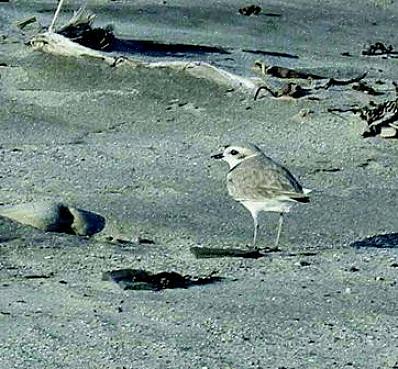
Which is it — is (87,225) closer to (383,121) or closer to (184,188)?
(184,188)

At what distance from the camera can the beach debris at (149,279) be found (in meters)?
5.89

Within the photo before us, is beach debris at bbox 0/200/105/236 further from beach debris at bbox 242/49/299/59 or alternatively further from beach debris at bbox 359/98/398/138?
beach debris at bbox 242/49/299/59

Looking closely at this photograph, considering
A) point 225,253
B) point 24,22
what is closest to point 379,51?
point 24,22

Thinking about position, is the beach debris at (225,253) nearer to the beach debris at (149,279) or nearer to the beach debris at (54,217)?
the beach debris at (149,279)

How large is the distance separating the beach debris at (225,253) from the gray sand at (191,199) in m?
0.10

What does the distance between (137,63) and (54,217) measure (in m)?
3.19

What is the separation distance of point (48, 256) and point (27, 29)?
469 centimetres

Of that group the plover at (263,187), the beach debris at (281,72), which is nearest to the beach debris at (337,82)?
the beach debris at (281,72)

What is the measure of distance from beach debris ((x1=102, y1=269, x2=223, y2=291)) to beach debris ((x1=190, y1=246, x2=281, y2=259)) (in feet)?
1.31

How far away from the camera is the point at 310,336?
17.5ft

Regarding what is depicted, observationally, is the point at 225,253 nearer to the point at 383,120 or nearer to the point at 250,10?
the point at 383,120

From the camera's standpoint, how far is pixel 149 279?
5.98 metres

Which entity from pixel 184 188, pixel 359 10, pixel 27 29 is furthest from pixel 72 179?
pixel 359 10

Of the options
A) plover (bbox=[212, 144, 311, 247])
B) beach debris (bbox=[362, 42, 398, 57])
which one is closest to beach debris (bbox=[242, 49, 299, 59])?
beach debris (bbox=[362, 42, 398, 57])
